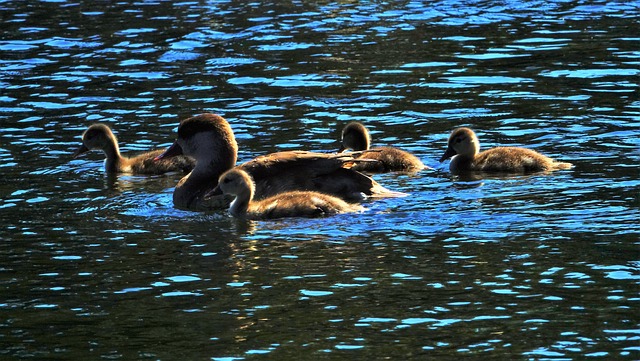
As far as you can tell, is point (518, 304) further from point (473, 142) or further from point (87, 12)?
point (87, 12)

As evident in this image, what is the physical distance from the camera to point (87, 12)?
26.1m

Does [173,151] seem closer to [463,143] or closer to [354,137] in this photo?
[354,137]

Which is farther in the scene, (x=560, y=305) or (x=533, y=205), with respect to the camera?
(x=533, y=205)

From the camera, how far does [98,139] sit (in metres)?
16.2

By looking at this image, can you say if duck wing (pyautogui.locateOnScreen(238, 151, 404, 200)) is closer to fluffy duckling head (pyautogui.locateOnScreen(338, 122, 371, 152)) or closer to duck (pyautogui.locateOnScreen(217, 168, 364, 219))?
duck (pyautogui.locateOnScreen(217, 168, 364, 219))

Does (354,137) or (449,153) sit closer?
(449,153)

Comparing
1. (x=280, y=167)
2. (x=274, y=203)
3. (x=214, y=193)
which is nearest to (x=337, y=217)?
(x=274, y=203)

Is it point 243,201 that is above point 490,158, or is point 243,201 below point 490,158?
above

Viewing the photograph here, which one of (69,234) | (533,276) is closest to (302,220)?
(69,234)

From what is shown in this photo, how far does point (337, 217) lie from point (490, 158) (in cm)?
284

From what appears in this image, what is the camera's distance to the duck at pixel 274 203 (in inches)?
507

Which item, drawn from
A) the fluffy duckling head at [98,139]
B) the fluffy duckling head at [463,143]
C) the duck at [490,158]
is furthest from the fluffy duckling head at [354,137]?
the fluffy duckling head at [98,139]

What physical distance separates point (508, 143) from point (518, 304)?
22.0ft

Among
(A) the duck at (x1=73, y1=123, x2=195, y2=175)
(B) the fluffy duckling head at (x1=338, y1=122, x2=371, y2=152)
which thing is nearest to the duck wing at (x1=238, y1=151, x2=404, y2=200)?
(B) the fluffy duckling head at (x1=338, y1=122, x2=371, y2=152)
